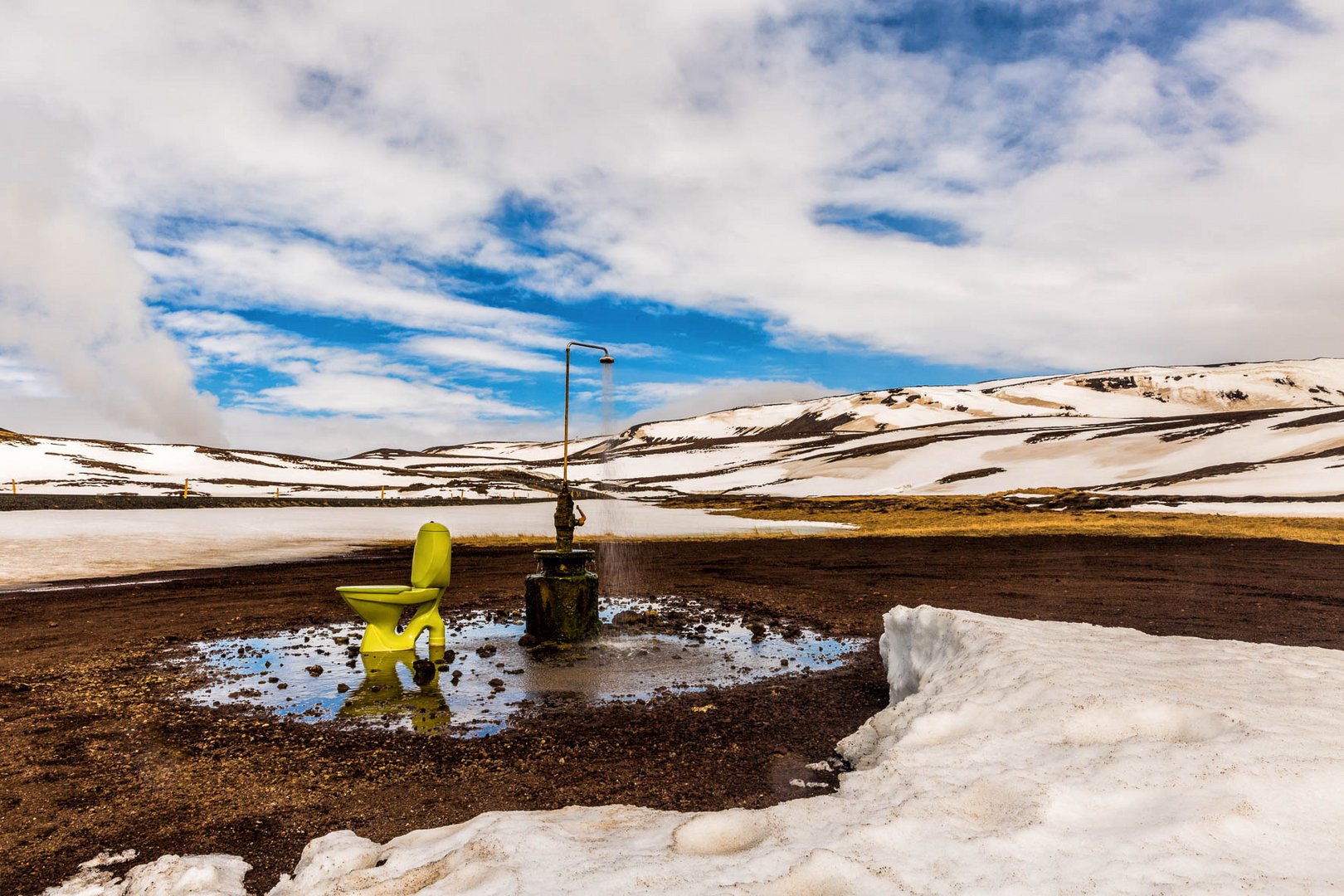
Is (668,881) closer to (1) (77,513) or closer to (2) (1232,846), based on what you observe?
(2) (1232,846)

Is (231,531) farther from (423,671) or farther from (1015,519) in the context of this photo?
(1015,519)

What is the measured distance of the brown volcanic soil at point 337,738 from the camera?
5.88 meters

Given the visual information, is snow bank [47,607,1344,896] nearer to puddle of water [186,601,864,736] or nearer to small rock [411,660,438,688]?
puddle of water [186,601,864,736]

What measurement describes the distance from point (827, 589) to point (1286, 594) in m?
9.98

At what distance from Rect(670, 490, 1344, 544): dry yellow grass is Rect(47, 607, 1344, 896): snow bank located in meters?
30.1

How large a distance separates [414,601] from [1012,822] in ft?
31.3

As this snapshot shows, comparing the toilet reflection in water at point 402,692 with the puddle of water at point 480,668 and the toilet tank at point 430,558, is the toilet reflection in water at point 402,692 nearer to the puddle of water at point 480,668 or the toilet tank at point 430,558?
the puddle of water at point 480,668

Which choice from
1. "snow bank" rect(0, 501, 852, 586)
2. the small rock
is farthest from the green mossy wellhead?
"snow bank" rect(0, 501, 852, 586)

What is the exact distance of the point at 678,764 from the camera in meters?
7.04

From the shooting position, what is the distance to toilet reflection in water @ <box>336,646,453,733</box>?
8.62 meters

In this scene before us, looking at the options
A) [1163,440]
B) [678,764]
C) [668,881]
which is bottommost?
[678,764]

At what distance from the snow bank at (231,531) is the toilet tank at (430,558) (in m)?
15.4

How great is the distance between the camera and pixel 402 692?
9672 mm

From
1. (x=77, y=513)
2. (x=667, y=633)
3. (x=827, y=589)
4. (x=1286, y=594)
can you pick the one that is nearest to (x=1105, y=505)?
(x=1286, y=594)
